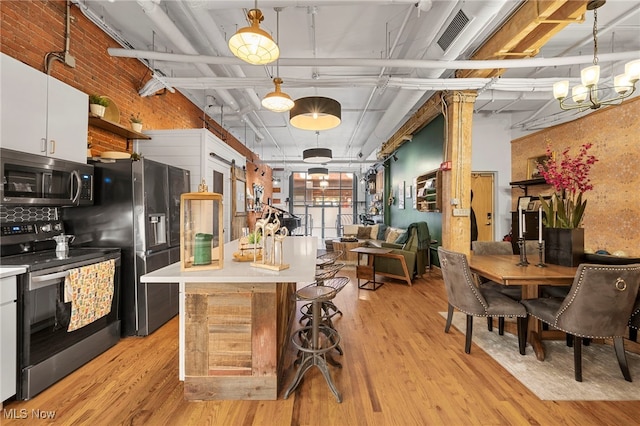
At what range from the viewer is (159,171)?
11.1 ft

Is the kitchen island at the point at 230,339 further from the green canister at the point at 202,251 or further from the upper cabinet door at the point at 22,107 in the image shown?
the upper cabinet door at the point at 22,107

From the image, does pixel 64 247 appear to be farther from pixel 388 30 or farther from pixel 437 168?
pixel 437 168

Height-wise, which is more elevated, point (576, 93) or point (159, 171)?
point (576, 93)

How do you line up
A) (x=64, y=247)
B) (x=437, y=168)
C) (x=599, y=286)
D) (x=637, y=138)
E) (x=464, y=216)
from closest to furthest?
(x=599, y=286)
(x=64, y=247)
(x=637, y=138)
(x=464, y=216)
(x=437, y=168)

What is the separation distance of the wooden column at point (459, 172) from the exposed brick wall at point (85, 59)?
4888 millimetres

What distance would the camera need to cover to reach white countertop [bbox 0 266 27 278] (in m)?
1.93

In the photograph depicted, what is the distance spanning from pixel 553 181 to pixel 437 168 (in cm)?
310

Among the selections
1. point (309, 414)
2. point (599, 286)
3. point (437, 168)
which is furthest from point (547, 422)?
point (437, 168)

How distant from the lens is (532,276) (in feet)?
A: 8.07

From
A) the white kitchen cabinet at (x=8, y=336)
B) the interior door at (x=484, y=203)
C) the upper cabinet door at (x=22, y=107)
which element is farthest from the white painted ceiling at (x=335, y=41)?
the white kitchen cabinet at (x=8, y=336)

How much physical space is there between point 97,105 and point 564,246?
5.13m

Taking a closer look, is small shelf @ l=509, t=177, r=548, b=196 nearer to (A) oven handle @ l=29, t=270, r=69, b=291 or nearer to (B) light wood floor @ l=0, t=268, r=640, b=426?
(B) light wood floor @ l=0, t=268, r=640, b=426

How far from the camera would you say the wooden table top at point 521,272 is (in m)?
2.47

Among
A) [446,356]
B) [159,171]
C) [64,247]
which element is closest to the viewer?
[64,247]
